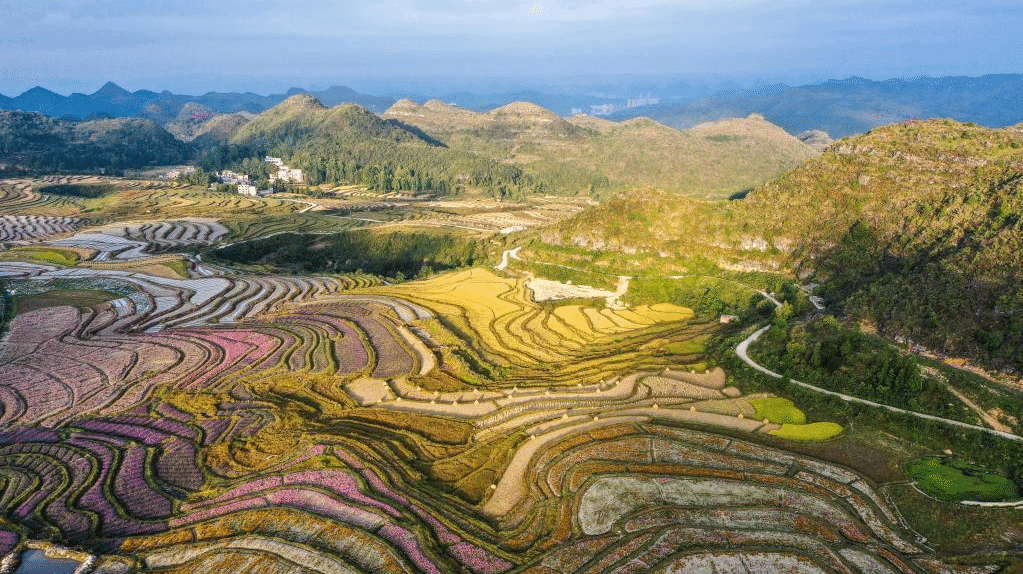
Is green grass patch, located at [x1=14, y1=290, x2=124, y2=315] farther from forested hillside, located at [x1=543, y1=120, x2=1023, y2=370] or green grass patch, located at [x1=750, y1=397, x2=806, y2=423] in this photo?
green grass patch, located at [x1=750, y1=397, x2=806, y2=423]

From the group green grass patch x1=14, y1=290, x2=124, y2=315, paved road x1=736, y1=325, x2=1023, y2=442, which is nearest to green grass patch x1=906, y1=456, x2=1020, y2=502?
paved road x1=736, y1=325, x2=1023, y2=442

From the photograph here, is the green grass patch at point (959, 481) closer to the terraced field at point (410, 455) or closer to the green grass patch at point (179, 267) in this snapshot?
the terraced field at point (410, 455)

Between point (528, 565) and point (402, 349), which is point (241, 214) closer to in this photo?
point (402, 349)

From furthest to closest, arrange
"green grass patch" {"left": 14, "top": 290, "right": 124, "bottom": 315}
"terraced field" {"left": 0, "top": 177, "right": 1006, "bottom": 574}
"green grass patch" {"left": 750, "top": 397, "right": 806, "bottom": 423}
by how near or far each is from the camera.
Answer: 1. "green grass patch" {"left": 14, "top": 290, "right": 124, "bottom": 315}
2. "green grass patch" {"left": 750, "top": 397, "right": 806, "bottom": 423}
3. "terraced field" {"left": 0, "top": 177, "right": 1006, "bottom": 574}

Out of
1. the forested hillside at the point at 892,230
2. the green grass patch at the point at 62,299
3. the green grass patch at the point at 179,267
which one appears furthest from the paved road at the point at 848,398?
the green grass patch at the point at 179,267

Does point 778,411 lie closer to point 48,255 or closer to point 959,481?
point 959,481

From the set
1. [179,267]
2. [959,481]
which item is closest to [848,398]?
[959,481]
